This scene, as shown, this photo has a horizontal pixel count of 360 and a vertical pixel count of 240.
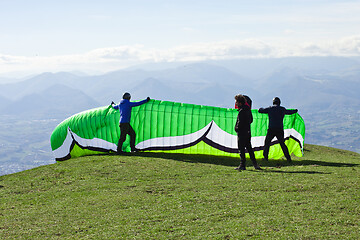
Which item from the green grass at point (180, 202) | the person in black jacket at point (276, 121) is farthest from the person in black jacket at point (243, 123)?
the person in black jacket at point (276, 121)

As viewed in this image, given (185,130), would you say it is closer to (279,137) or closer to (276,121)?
(276,121)

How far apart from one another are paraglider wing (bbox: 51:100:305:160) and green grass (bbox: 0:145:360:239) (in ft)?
10.6

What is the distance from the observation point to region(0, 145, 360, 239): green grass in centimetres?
986

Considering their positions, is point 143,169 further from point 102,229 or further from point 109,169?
point 102,229

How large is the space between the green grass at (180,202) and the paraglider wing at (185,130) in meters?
3.22

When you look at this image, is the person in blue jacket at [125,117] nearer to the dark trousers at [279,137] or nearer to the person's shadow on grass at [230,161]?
the person's shadow on grass at [230,161]

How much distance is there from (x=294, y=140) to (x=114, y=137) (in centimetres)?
1180

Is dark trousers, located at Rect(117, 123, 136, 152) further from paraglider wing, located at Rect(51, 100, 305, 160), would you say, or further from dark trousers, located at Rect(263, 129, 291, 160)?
dark trousers, located at Rect(263, 129, 291, 160)

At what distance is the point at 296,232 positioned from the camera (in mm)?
9266

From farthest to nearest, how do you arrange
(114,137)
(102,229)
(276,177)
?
(114,137), (276,177), (102,229)

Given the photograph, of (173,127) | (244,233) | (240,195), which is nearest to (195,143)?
(173,127)

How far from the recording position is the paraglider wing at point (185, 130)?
2238 cm

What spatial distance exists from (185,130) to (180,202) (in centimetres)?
1068

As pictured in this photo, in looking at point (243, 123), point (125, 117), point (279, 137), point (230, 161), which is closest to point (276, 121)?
point (279, 137)
